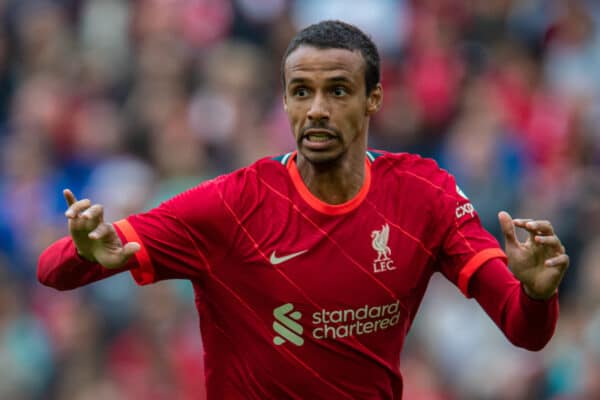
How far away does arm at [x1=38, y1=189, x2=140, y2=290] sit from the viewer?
4.38 m

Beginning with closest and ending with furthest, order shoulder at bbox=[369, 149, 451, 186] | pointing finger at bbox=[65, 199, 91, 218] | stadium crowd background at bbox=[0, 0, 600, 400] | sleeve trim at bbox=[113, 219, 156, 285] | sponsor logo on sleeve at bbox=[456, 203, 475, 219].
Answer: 1. pointing finger at bbox=[65, 199, 91, 218]
2. sleeve trim at bbox=[113, 219, 156, 285]
3. sponsor logo on sleeve at bbox=[456, 203, 475, 219]
4. shoulder at bbox=[369, 149, 451, 186]
5. stadium crowd background at bbox=[0, 0, 600, 400]

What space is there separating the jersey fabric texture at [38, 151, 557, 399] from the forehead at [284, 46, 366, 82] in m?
0.45

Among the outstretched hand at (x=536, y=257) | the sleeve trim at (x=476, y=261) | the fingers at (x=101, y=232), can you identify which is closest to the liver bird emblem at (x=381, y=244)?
the sleeve trim at (x=476, y=261)

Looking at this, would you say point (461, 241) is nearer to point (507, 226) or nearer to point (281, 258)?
point (507, 226)

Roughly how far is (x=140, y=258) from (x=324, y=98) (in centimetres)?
93

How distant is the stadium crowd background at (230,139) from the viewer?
8391 millimetres

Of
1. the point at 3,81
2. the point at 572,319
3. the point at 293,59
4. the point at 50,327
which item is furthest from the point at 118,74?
the point at 293,59

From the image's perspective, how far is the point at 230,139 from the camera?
33.1 feet

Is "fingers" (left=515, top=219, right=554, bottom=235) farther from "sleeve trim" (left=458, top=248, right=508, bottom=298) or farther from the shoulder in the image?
the shoulder

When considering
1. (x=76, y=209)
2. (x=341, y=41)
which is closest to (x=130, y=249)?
(x=76, y=209)

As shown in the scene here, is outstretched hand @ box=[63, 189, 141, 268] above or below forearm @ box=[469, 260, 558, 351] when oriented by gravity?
above

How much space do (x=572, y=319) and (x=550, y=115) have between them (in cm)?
214

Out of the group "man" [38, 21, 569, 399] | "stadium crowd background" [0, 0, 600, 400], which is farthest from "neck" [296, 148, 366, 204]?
"stadium crowd background" [0, 0, 600, 400]

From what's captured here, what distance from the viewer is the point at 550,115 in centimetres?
969
